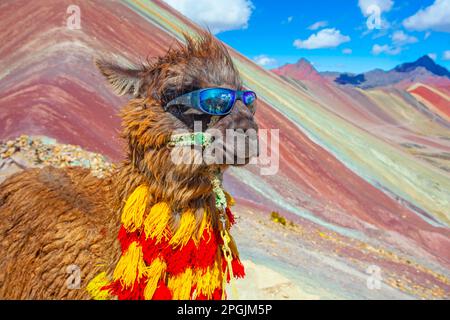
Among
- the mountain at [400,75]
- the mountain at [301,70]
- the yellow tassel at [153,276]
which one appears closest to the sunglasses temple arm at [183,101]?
the yellow tassel at [153,276]

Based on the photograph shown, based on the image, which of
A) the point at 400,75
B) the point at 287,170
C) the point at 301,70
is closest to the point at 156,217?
the point at 287,170

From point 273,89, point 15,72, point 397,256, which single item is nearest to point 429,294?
point 397,256

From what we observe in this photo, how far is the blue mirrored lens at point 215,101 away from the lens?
228cm

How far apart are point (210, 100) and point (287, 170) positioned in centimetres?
1509

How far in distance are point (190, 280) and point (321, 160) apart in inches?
745

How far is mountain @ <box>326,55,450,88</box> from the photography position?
378 feet

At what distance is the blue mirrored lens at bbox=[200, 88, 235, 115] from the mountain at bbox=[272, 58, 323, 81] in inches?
3073

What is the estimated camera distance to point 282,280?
18.0 ft

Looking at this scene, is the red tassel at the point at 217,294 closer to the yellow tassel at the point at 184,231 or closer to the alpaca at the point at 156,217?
the alpaca at the point at 156,217

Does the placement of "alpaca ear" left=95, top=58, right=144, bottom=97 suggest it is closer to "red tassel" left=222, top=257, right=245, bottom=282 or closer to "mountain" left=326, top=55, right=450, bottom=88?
"red tassel" left=222, top=257, right=245, bottom=282

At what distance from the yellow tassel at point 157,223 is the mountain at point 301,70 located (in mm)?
78344

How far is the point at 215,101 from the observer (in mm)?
2281
